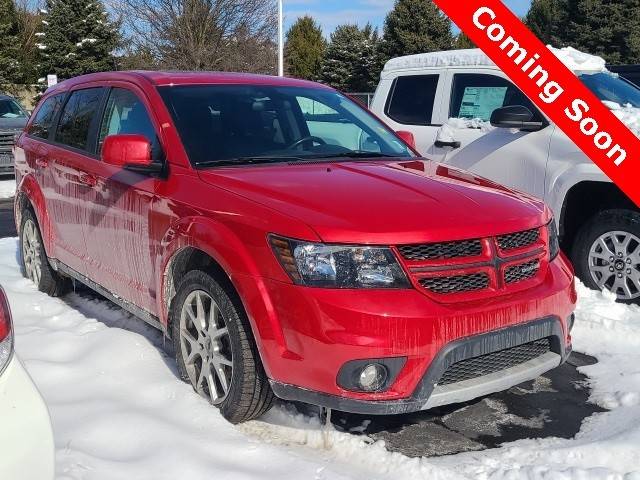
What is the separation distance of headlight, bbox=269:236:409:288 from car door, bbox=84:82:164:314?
124 cm

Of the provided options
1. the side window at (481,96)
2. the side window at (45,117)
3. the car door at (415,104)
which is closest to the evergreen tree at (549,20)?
the car door at (415,104)

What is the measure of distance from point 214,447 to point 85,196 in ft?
7.05

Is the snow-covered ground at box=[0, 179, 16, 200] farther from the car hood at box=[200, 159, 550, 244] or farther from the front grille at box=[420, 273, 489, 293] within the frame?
the front grille at box=[420, 273, 489, 293]

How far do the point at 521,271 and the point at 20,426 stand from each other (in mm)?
2213

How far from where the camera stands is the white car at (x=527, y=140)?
5.43 meters

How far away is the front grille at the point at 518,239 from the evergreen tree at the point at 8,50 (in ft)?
132

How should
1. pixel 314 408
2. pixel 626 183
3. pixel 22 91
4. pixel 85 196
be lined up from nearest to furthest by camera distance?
pixel 314 408 → pixel 85 196 → pixel 626 183 → pixel 22 91

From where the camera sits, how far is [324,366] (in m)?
2.88

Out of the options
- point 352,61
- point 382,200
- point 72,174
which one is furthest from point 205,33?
point 382,200

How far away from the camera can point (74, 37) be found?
39.6 m

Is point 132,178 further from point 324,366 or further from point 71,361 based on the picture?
point 324,366

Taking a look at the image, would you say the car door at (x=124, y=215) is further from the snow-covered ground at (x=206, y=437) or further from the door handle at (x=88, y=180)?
the snow-covered ground at (x=206, y=437)

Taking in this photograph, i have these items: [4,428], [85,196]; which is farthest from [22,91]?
[4,428]

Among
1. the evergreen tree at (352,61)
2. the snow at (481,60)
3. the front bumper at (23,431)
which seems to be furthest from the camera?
the evergreen tree at (352,61)
